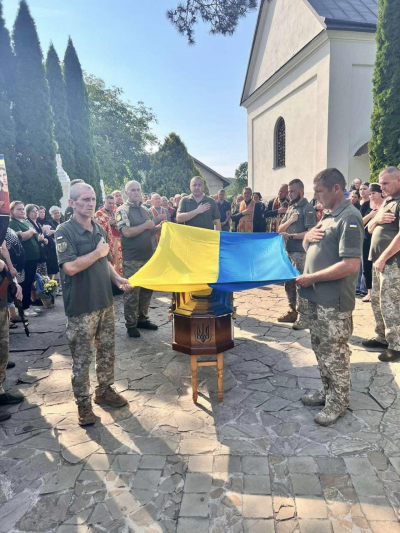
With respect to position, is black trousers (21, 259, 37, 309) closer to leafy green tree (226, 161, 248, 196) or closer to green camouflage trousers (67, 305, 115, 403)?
green camouflage trousers (67, 305, 115, 403)

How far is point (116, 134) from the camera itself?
3061 cm

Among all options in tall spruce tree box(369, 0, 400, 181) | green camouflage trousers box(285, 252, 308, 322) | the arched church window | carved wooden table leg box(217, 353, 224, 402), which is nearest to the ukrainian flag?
carved wooden table leg box(217, 353, 224, 402)

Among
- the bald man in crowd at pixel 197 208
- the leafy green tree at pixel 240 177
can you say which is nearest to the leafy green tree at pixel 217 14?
the bald man in crowd at pixel 197 208

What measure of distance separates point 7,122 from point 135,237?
9470 millimetres

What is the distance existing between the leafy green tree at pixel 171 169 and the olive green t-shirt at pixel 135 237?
23158 mm

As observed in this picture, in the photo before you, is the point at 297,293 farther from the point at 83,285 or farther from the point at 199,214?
the point at 83,285

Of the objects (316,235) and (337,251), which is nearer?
(337,251)

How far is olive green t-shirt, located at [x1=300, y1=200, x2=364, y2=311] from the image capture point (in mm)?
2609

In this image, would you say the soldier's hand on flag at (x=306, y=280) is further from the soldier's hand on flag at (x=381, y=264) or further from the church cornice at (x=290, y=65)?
the church cornice at (x=290, y=65)

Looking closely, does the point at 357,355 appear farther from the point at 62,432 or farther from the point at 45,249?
the point at 45,249

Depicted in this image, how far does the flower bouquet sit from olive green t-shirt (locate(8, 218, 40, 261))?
25.0 inches

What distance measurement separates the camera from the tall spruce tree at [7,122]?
11.4m

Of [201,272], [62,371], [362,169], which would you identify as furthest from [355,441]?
[362,169]

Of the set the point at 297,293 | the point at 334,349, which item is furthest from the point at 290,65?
the point at 334,349
